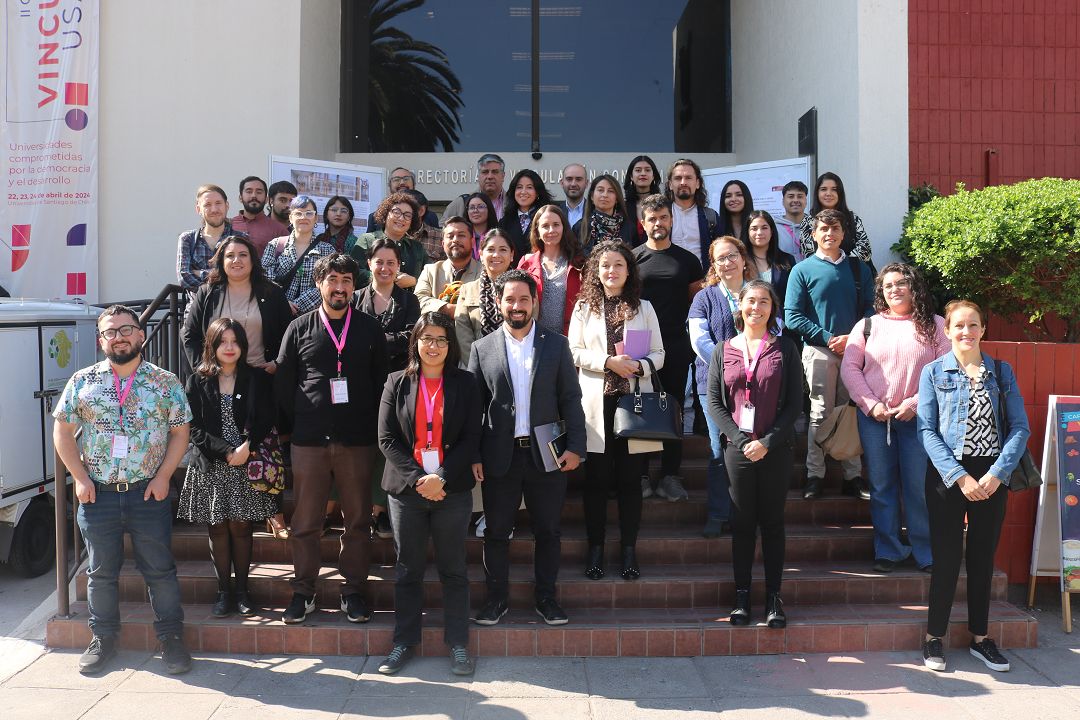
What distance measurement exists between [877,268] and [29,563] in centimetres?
718

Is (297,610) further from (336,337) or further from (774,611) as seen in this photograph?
(774,611)

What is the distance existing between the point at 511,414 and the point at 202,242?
298 cm

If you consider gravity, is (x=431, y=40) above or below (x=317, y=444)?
above

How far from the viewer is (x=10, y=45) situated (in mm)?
8812

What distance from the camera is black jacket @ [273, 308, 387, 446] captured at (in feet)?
14.7

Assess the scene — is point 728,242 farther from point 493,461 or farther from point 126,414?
point 126,414

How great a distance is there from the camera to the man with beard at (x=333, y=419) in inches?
176

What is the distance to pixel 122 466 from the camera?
13.7 feet

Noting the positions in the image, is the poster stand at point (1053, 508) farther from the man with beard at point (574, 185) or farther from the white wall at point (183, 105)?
the white wall at point (183, 105)

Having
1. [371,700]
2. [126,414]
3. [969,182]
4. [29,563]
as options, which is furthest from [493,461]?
[969,182]

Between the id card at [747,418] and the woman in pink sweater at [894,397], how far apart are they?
0.89 meters

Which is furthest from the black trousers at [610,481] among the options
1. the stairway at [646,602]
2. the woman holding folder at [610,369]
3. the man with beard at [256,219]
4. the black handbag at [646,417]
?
the man with beard at [256,219]

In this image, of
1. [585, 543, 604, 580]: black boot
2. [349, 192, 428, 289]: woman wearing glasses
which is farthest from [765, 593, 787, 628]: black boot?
[349, 192, 428, 289]: woman wearing glasses

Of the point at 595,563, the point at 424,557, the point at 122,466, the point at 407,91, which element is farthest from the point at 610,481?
the point at 407,91
